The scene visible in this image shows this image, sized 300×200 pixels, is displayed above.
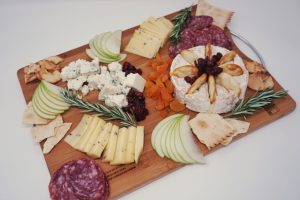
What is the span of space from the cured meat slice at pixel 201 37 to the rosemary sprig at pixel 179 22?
5 cm

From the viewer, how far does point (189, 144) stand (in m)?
3.12

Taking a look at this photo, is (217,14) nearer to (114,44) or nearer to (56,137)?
(114,44)

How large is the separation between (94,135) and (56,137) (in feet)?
1.22

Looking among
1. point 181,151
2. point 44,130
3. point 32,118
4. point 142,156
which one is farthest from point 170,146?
point 32,118

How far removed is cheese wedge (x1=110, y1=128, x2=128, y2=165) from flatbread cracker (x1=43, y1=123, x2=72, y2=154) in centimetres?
51

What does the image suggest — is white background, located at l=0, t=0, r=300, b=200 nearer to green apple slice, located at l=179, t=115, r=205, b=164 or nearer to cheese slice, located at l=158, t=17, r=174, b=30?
green apple slice, located at l=179, t=115, r=205, b=164

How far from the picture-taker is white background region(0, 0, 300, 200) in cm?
314

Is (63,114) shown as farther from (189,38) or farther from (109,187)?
(189,38)

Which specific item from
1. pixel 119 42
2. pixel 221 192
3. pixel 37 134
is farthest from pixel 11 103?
pixel 221 192

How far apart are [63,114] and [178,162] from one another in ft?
3.69

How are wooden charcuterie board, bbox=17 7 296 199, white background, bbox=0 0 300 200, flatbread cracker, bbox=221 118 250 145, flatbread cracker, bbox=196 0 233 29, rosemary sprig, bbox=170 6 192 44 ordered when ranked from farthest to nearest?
flatbread cracker, bbox=196 0 233 29, rosemary sprig, bbox=170 6 192 44, flatbread cracker, bbox=221 118 250 145, white background, bbox=0 0 300 200, wooden charcuterie board, bbox=17 7 296 199

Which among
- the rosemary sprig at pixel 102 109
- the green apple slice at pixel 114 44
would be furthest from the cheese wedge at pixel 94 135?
the green apple slice at pixel 114 44

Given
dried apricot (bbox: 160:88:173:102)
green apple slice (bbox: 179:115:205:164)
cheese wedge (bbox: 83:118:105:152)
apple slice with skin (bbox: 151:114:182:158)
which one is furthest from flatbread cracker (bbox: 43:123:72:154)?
green apple slice (bbox: 179:115:205:164)

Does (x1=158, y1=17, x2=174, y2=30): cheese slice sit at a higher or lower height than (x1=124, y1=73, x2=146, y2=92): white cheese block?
higher
